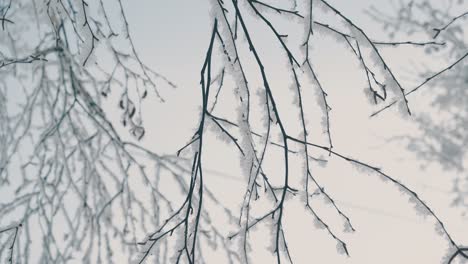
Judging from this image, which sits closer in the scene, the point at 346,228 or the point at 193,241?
the point at 193,241

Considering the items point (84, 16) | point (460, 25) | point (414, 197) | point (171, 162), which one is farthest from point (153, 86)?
point (460, 25)

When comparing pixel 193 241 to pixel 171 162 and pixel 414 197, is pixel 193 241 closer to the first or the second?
pixel 414 197

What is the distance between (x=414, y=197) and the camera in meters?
1.19

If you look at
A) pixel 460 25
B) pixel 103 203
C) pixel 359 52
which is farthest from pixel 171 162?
pixel 460 25

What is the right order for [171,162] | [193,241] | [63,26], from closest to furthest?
[193,241]
[63,26]
[171,162]

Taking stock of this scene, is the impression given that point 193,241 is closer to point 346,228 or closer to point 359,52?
point 346,228

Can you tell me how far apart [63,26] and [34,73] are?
1.49 ft

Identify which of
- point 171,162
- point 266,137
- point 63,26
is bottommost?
point 266,137

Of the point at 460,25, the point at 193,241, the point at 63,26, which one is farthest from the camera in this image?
the point at 460,25

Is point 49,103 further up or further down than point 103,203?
further up

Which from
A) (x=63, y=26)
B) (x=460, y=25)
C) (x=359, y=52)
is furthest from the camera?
(x=460, y=25)

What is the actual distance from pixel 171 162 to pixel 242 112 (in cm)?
123

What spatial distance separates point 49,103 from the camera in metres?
2.43

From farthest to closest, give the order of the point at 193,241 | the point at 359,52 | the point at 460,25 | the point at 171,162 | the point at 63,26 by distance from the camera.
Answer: the point at 460,25
the point at 171,162
the point at 63,26
the point at 359,52
the point at 193,241
